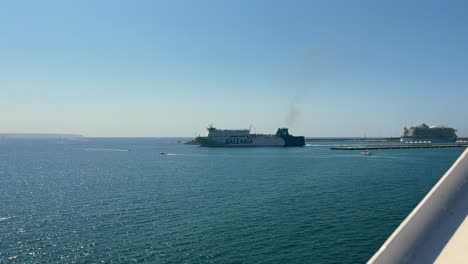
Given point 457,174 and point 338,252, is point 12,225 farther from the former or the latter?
point 457,174

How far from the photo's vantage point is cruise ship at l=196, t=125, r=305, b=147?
16512 centimetres

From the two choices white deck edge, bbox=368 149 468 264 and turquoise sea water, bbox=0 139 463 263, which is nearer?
white deck edge, bbox=368 149 468 264

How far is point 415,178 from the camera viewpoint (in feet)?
180

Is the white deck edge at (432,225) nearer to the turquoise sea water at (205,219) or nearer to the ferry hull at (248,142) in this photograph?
the turquoise sea water at (205,219)

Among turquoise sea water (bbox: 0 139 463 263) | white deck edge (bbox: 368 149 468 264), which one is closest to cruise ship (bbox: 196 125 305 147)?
turquoise sea water (bbox: 0 139 463 263)

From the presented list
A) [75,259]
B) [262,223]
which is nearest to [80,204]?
[75,259]

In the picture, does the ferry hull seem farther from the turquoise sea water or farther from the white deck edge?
the white deck edge

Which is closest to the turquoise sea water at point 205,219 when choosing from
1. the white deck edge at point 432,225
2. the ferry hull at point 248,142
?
the white deck edge at point 432,225

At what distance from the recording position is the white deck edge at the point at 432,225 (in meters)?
5.85

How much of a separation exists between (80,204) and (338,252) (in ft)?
103

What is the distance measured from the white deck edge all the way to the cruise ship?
158 meters

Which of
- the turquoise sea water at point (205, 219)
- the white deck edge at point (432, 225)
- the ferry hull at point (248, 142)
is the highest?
the ferry hull at point (248, 142)

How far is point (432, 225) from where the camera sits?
20.7ft

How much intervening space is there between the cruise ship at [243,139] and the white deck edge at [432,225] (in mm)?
158108
